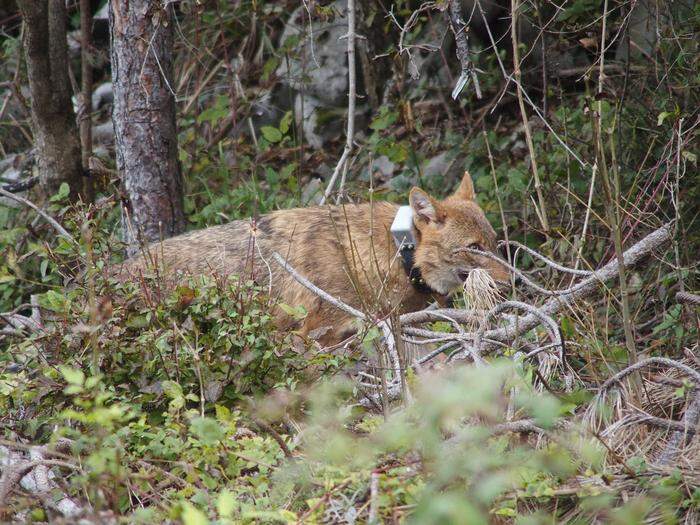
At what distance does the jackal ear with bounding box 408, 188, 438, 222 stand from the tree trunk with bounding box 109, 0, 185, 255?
2.00 meters

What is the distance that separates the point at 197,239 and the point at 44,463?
9.95ft

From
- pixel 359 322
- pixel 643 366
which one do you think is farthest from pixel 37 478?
pixel 643 366

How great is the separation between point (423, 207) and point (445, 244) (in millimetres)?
311

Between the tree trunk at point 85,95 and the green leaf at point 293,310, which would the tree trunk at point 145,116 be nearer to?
the tree trunk at point 85,95

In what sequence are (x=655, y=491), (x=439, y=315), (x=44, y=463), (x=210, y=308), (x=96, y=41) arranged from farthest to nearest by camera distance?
(x=96, y=41)
(x=439, y=315)
(x=210, y=308)
(x=44, y=463)
(x=655, y=491)

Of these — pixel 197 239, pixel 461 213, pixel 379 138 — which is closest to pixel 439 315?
pixel 461 213

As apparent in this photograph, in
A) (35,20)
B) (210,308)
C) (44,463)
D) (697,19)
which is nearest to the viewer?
(44,463)

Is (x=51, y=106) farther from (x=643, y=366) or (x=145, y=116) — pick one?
(x=643, y=366)

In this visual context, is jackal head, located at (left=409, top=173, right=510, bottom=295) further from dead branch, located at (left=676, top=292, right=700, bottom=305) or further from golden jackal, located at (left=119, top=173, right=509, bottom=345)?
dead branch, located at (left=676, top=292, right=700, bottom=305)

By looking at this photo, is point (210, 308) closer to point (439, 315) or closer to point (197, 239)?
point (439, 315)

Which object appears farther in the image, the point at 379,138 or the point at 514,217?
the point at 379,138

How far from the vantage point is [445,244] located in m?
6.34

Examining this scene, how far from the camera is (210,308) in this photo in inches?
190

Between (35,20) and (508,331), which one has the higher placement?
(35,20)
